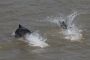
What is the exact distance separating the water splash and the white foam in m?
1.04

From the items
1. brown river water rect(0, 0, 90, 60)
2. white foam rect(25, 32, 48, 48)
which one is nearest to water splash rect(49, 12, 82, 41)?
brown river water rect(0, 0, 90, 60)

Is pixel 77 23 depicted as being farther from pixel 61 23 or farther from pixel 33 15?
pixel 33 15

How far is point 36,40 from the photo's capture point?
49.6 ft

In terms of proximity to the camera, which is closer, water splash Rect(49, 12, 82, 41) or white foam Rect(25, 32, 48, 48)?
white foam Rect(25, 32, 48, 48)

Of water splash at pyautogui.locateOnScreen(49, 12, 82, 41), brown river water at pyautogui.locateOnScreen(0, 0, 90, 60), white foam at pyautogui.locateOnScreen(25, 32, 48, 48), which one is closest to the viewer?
brown river water at pyautogui.locateOnScreen(0, 0, 90, 60)

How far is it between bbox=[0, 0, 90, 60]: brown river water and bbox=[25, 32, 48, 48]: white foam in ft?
0.70

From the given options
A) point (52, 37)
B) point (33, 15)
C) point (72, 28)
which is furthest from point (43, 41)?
point (33, 15)

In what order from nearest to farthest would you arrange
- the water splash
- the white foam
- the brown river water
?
the brown river water → the white foam → the water splash

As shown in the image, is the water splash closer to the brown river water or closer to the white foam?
the brown river water

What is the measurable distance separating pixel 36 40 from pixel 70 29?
5.85 feet

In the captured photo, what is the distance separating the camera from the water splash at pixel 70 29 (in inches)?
604

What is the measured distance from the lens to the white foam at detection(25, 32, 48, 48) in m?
14.7

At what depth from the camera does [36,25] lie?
1661cm

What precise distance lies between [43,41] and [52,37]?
0.58 meters
